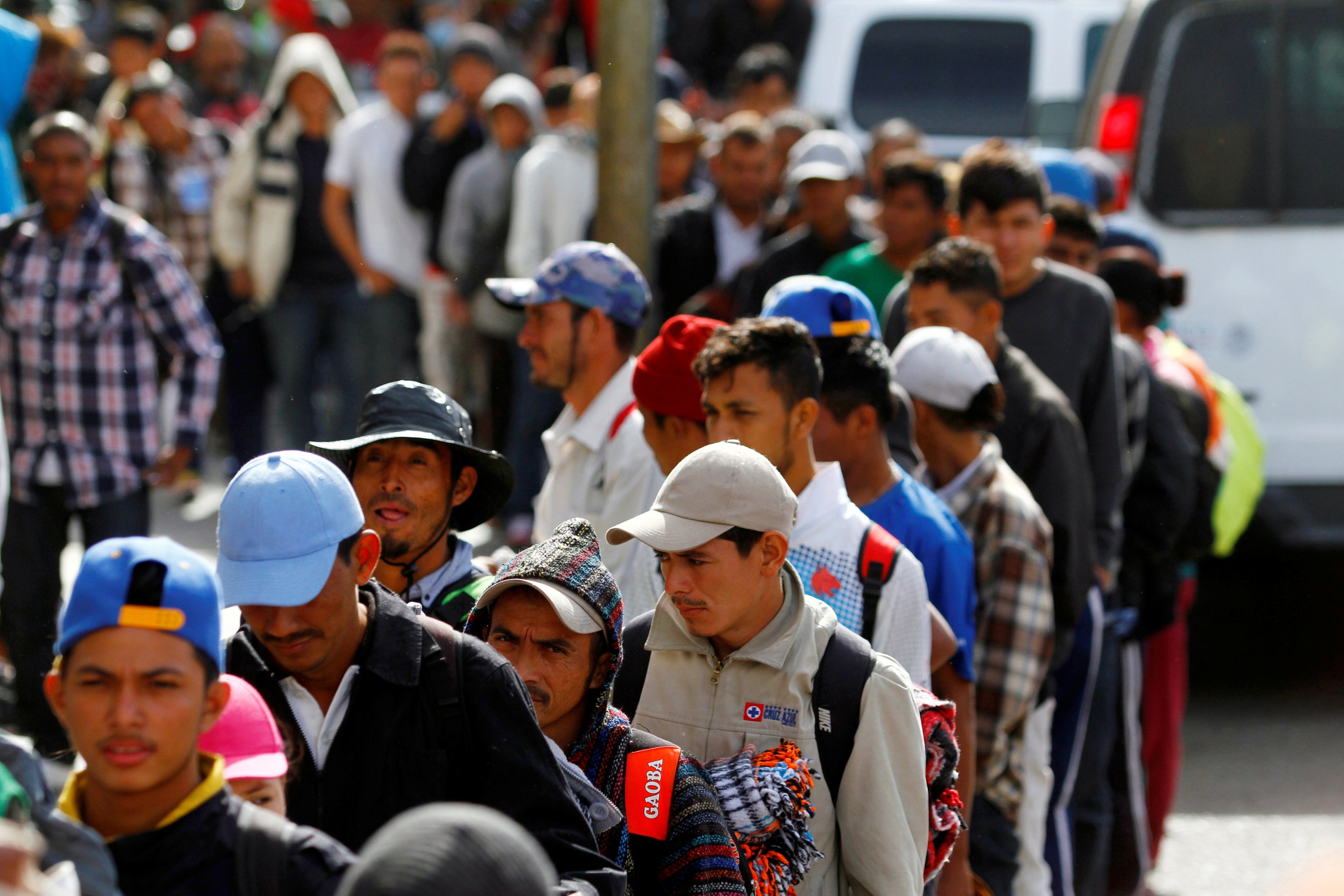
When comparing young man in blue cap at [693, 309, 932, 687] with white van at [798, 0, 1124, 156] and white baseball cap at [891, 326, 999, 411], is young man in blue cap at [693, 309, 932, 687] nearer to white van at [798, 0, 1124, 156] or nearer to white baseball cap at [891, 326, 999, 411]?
white baseball cap at [891, 326, 999, 411]

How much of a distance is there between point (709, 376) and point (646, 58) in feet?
6.67

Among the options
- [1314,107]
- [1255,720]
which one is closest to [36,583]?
[1255,720]

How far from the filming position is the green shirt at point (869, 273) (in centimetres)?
615

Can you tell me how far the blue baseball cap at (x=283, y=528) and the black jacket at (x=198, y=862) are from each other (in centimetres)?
48

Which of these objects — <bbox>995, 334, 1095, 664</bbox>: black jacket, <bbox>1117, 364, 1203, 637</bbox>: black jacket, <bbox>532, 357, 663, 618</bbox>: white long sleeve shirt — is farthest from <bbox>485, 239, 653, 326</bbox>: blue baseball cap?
<bbox>1117, 364, 1203, 637</bbox>: black jacket

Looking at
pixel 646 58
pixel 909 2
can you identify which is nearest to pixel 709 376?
pixel 646 58

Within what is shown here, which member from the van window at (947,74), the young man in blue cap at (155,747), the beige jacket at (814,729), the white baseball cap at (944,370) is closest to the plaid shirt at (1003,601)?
the white baseball cap at (944,370)

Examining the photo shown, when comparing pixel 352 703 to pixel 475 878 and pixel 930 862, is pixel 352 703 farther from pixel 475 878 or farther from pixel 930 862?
pixel 930 862

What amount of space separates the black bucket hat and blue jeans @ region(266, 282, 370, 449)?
549cm

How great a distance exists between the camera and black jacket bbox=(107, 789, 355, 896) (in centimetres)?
201

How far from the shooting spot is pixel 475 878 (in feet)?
4.90

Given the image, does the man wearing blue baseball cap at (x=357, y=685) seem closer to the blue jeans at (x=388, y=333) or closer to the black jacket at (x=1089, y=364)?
the black jacket at (x=1089, y=364)

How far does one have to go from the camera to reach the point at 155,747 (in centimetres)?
203

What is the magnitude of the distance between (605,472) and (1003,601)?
3.61 ft
